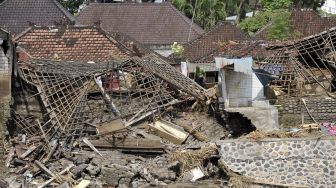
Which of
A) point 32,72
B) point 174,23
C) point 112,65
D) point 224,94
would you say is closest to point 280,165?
point 224,94

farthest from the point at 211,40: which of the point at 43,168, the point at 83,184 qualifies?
the point at 83,184

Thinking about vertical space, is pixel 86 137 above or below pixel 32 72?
below

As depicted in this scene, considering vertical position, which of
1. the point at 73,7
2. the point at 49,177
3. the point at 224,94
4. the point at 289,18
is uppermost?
the point at 73,7

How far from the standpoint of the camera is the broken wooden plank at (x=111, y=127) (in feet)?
52.5

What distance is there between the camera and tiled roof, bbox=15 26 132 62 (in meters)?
22.8

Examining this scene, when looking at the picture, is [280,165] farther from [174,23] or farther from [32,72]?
[174,23]

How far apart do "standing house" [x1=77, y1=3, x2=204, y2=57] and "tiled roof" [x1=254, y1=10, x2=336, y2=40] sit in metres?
4.94

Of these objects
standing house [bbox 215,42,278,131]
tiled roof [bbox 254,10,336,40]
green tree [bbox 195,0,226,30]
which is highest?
green tree [bbox 195,0,226,30]

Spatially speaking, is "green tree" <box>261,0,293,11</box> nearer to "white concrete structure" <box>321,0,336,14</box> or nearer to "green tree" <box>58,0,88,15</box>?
"white concrete structure" <box>321,0,336,14</box>

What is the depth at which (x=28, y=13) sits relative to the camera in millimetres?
31094

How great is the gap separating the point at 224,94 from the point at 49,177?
5051 millimetres

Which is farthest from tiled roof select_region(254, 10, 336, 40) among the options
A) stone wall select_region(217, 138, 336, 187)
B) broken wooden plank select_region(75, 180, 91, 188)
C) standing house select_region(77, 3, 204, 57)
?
broken wooden plank select_region(75, 180, 91, 188)

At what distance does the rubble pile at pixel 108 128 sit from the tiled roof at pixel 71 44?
4.63 meters

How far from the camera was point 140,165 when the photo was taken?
1490cm
